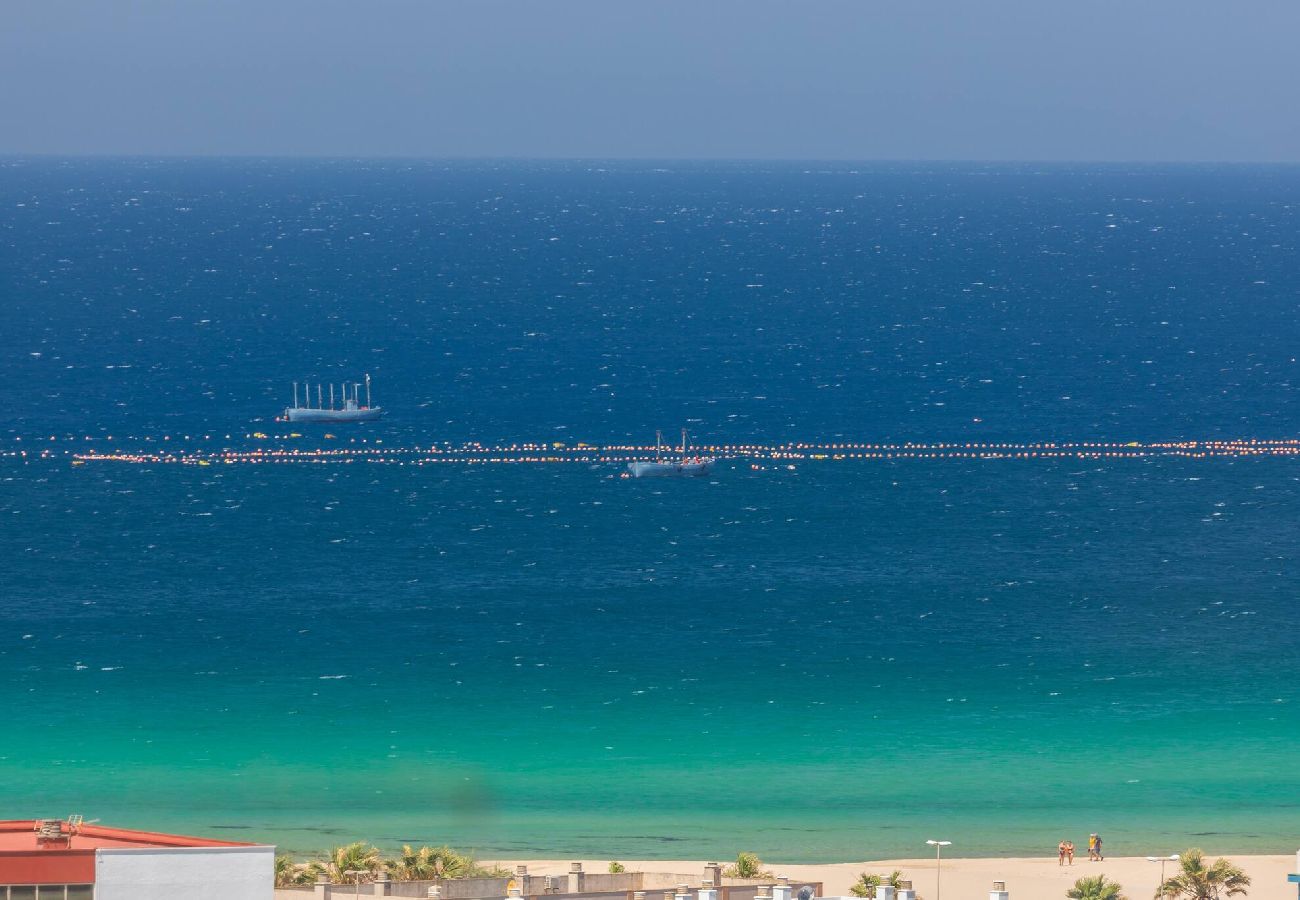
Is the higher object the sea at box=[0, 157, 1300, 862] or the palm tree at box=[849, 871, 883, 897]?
the sea at box=[0, 157, 1300, 862]

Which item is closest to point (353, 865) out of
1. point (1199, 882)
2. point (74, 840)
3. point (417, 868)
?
point (417, 868)

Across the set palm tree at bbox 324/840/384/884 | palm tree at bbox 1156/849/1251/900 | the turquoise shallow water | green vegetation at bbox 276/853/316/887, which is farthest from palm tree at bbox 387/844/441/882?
the turquoise shallow water

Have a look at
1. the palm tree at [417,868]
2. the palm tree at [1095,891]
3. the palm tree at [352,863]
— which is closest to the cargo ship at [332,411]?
the palm tree at [352,863]

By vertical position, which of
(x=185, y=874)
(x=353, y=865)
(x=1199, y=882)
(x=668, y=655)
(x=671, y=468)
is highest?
(x=671, y=468)

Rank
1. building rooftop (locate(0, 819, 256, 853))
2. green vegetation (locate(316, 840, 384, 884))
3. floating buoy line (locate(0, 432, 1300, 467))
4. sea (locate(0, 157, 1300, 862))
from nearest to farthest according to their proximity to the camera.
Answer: building rooftop (locate(0, 819, 256, 853)) → green vegetation (locate(316, 840, 384, 884)) → sea (locate(0, 157, 1300, 862)) → floating buoy line (locate(0, 432, 1300, 467))

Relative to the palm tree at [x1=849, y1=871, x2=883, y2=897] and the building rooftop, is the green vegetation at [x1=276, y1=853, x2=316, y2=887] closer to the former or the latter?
the palm tree at [x1=849, y1=871, x2=883, y2=897]

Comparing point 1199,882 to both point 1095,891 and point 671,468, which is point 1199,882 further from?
point 671,468
